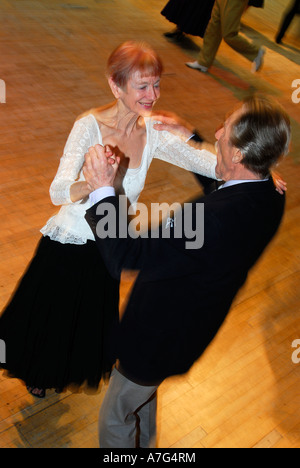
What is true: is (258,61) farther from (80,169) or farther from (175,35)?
(80,169)

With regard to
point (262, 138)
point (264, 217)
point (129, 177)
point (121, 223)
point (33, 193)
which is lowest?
point (33, 193)

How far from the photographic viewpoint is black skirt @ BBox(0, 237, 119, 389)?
2.03 m

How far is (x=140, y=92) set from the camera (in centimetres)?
188

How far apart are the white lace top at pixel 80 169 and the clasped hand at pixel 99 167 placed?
23cm

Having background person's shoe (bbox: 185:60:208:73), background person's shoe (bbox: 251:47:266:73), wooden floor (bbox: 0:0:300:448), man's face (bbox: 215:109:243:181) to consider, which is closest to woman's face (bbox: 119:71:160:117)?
man's face (bbox: 215:109:243:181)

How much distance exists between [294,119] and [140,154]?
389cm

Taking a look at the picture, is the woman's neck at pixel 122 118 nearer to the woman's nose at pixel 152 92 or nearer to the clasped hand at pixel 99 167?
the woman's nose at pixel 152 92

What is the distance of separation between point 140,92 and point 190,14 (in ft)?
15.0

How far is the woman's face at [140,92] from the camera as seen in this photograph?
1865 mm

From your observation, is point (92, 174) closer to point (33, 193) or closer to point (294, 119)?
point (33, 193)

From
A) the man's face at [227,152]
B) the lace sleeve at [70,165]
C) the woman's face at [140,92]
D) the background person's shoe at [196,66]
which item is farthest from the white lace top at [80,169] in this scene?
the background person's shoe at [196,66]

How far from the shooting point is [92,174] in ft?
4.93

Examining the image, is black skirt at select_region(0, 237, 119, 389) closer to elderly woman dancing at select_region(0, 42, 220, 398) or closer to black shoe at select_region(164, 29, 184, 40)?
elderly woman dancing at select_region(0, 42, 220, 398)

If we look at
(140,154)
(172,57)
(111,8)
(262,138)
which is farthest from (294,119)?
(262,138)
